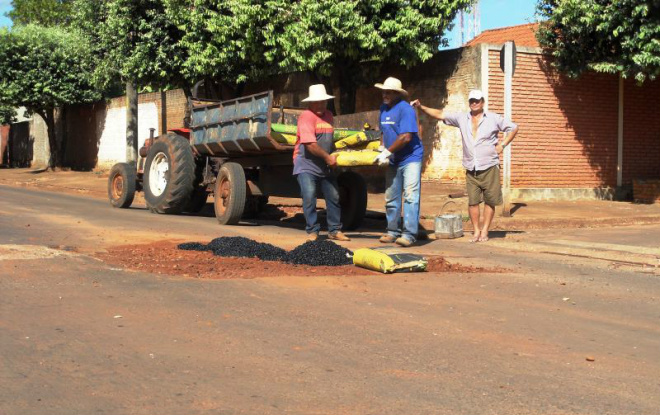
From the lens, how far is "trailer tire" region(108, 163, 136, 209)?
15711 mm

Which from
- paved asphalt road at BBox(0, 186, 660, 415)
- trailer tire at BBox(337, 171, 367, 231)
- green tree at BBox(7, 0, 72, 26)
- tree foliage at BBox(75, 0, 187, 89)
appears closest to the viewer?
paved asphalt road at BBox(0, 186, 660, 415)

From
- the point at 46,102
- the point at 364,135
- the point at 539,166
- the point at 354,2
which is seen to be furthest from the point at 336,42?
the point at 46,102

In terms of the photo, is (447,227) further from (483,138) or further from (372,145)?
(372,145)

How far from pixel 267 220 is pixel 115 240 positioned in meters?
4.83

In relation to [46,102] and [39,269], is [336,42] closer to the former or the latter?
[39,269]

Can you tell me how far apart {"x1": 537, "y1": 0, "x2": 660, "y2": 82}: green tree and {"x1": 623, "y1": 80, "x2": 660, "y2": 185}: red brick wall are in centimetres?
248

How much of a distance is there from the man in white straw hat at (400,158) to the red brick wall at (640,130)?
1131 cm

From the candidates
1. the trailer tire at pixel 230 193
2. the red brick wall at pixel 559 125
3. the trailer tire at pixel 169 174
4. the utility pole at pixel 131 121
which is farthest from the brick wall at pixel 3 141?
the trailer tire at pixel 230 193

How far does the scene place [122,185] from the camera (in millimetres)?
16031

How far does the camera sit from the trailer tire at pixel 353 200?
1262 cm

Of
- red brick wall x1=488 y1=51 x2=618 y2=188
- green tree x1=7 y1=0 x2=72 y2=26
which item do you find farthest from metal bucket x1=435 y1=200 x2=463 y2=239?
green tree x1=7 y1=0 x2=72 y2=26

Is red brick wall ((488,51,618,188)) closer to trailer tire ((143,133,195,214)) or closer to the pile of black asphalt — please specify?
trailer tire ((143,133,195,214))

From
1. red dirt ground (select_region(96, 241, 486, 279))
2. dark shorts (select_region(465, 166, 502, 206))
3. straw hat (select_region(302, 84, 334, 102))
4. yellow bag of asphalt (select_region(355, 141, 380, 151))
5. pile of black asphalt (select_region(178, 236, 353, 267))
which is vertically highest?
straw hat (select_region(302, 84, 334, 102))

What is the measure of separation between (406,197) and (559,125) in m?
9.88
